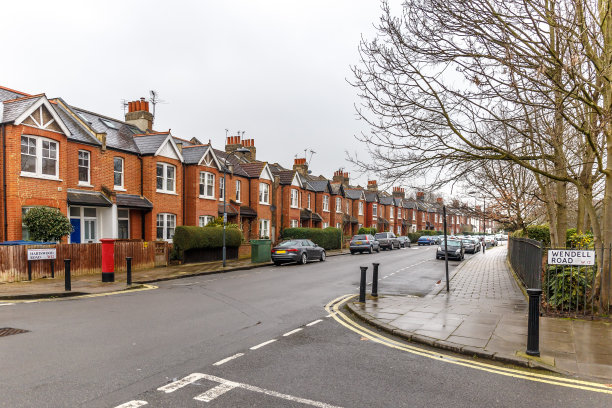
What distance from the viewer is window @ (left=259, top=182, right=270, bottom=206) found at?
35.7m

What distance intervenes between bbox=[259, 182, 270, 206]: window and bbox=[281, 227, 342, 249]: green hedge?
3370mm

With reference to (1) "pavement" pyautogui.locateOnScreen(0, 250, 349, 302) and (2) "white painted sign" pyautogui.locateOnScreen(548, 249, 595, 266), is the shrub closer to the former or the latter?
(1) "pavement" pyautogui.locateOnScreen(0, 250, 349, 302)

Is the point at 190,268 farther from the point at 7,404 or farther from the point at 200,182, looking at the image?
the point at 7,404

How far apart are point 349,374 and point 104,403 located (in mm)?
2953

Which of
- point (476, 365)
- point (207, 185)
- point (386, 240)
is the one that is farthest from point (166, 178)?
point (386, 240)

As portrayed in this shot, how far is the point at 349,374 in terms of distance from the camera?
558cm

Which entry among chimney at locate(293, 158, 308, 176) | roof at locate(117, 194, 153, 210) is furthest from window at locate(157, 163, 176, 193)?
chimney at locate(293, 158, 308, 176)

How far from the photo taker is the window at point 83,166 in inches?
838

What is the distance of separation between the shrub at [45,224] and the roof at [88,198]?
2255 mm

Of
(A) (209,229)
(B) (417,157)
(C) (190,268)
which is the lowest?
(C) (190,268)

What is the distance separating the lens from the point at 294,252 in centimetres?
2428

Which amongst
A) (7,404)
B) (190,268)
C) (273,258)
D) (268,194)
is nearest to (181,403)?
(7,404)

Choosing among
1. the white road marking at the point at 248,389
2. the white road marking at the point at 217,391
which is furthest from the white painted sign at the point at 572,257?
the white road marking at the point at 217,391

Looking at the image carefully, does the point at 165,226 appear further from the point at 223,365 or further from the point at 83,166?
the point at 223,365
